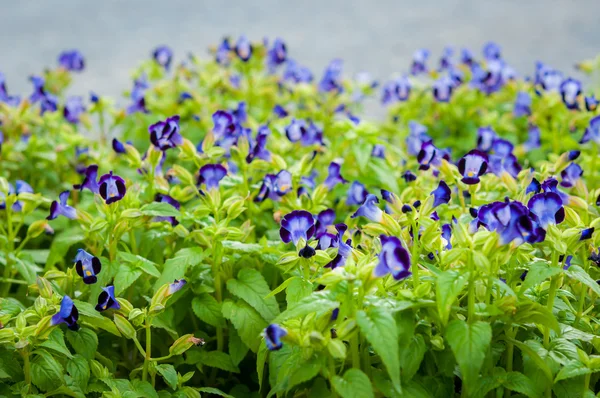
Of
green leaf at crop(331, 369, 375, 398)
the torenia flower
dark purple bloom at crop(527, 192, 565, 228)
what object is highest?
dark purple bloom at crop(527, 192, 565, 228)

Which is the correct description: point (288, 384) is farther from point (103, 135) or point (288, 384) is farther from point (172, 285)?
point (103, 135)

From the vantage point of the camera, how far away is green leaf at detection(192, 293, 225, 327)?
1737 mm

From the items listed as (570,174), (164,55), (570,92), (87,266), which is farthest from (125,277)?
(164,55)

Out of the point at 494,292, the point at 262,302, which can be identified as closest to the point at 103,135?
the point at 262,302

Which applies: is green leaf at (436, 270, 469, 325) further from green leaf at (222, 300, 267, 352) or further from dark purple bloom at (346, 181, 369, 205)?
dark purple bloom at (346, 181, 369, 205)

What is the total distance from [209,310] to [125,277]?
22cm

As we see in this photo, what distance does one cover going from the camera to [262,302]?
1718mm

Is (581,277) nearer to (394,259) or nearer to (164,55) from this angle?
(394,259)

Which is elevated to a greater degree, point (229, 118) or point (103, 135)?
point (229, 118)

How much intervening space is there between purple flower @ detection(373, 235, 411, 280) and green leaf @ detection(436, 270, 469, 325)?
67mm

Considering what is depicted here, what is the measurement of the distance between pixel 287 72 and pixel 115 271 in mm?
Answer: 2463

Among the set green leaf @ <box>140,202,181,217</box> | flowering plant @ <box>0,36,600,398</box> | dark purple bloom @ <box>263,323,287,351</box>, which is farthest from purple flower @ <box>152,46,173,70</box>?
dark purple bloom @ <box>263,323,287,351</box>

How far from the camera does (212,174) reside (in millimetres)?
1876

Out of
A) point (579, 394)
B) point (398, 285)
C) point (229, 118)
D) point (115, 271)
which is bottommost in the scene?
point (579, 394)
